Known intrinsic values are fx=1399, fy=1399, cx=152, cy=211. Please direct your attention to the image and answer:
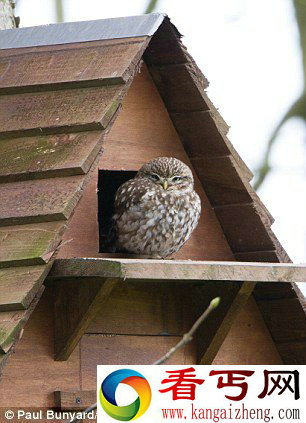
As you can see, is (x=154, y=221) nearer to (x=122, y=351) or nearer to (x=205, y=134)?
(x=205, y=134)

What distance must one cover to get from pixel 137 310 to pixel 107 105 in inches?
32.5

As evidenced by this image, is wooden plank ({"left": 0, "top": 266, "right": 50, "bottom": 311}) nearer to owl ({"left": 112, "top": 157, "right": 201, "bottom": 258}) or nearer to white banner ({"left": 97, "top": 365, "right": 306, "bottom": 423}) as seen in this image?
white banner ({"left": 97, "top": 365, "right": 306, "bottom": 423})

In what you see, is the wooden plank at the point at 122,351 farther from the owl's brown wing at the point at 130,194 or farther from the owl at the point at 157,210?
the owl's brown wing at the point at 130,194

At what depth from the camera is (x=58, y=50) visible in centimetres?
550

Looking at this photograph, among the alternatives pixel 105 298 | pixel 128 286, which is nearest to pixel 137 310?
pixel 128 286

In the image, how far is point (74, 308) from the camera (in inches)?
198

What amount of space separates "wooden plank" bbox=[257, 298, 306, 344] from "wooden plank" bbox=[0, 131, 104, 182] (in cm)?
118

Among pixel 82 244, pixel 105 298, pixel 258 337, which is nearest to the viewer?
pixel 105 298

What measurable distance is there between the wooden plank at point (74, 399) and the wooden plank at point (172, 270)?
1.73 ft

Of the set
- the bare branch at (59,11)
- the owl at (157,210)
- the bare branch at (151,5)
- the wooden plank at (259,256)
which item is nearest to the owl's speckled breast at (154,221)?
the owl at (157,210)

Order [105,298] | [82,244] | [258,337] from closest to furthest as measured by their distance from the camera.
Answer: [105,298], [82,244], [258,337]

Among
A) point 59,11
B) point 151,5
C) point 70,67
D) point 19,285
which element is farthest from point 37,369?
point 151,5

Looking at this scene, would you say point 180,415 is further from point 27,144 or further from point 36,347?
point 27,144

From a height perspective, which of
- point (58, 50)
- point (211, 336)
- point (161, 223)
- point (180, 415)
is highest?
point (58, 50)
